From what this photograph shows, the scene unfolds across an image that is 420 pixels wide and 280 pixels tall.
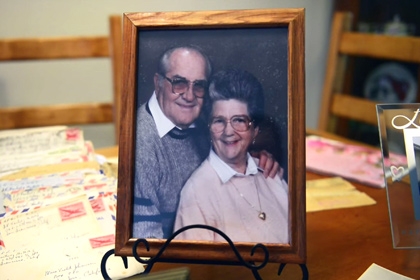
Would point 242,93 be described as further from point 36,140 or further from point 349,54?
point 349,54

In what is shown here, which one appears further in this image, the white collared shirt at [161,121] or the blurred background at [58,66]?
the blurred background at [58,66]

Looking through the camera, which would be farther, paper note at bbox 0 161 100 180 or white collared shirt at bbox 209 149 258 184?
paper note at bbox 0 161 100 180

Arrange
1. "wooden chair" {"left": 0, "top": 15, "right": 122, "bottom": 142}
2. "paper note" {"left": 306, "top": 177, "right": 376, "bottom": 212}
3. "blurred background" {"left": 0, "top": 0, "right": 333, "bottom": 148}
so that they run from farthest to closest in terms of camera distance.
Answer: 1. "blurred background" {"left": 0, "top": 0, "right": 333, "bottom": 148}
2. "wooden chair" {"left": 0, "top": 15, "right": 122, "bottom": 142}
3. "paper note" {"left": 306, "top": 177, "right": 376, "bottom": 212}

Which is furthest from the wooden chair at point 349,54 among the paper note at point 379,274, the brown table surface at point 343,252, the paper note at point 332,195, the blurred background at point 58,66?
the paper note at point 379,274

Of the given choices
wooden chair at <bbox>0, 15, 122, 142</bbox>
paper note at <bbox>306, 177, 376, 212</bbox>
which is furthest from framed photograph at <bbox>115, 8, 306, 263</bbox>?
wooden chair at <bbox>0, 15, 122, 142</bbox>

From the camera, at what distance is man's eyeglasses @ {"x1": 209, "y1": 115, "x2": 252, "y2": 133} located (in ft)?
1.74

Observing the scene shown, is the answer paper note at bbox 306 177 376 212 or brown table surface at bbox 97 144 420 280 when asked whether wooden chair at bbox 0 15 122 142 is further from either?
brown table surface at bbox 97 144 420 280

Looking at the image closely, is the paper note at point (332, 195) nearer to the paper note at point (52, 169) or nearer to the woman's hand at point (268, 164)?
the woman's hand at point (268, 164)

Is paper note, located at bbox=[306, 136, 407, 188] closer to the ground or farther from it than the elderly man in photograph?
closer to the ground

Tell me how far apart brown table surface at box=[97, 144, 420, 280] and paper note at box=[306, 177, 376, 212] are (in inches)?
0.7

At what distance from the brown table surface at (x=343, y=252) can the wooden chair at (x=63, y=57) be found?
74 cm

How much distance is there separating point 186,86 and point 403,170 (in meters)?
0.32

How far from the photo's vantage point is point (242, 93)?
1.75ft

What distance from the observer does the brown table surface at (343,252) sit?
0.58m
